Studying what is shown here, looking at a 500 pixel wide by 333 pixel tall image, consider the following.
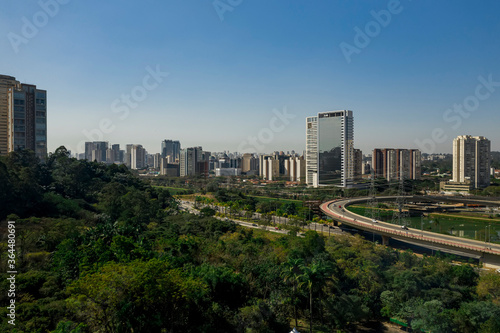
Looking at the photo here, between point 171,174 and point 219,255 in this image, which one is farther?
point 171,174

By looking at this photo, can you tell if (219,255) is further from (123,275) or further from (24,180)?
(24,180)

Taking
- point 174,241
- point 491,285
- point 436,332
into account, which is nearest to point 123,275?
point 174,241

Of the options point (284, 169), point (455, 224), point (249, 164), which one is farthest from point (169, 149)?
point (455, 224)

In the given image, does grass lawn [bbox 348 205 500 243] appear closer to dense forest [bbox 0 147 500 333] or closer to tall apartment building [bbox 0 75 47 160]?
dense forest [bbox 0 147 500 333]

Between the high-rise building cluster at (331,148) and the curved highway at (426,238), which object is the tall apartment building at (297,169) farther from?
the curved highway at (426,238)

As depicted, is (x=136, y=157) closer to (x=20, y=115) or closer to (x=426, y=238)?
(x=20, y=115)
